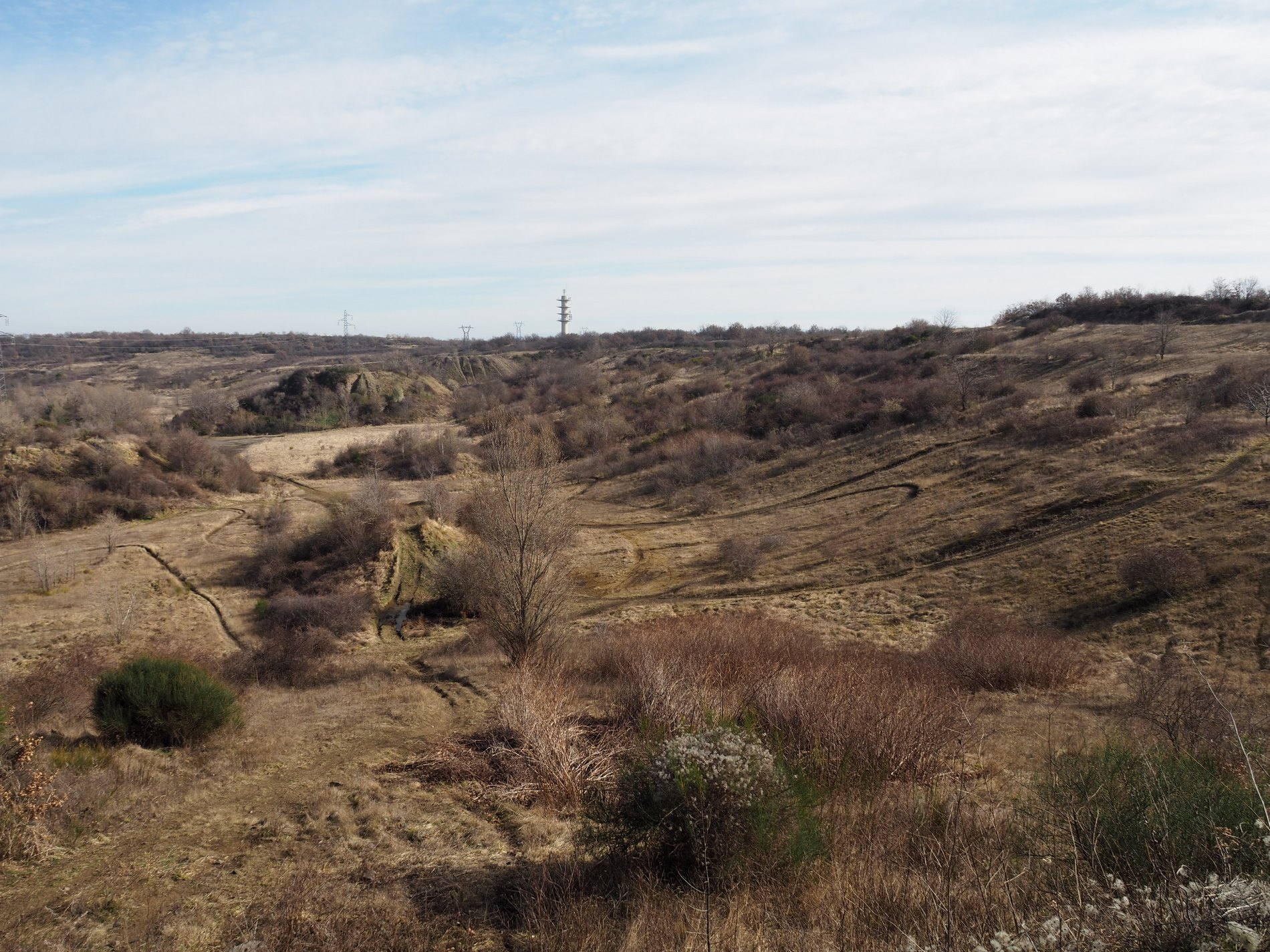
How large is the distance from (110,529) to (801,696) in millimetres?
27618

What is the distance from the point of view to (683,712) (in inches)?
302

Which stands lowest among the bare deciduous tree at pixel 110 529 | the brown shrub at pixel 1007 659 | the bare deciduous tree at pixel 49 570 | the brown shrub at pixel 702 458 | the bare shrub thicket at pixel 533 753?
the bare deciduous tree at pixel 49 570

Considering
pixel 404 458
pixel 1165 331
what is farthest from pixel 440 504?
pixel 1165 331

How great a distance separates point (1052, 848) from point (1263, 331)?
45.3m

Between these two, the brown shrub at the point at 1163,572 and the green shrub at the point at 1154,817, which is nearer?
the green shrub at the point at 1154,817

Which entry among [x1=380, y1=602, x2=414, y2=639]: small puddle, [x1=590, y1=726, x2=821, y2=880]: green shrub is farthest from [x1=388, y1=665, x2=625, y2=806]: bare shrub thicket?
[x1=380, y1=602, x2=414, y2=639]: small puddle

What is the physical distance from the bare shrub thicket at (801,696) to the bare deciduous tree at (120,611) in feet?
42.1

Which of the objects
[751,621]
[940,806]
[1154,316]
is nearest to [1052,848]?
[940,806]

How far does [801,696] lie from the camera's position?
8.25m

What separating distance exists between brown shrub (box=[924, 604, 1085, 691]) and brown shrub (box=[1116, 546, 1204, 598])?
128 inches

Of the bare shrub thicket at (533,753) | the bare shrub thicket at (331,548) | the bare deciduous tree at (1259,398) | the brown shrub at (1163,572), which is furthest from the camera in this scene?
the bare deciduous tree at (1259,398)

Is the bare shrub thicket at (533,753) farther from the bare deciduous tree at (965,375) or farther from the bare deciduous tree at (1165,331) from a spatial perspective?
the bare deciduous tree at (1165,331)

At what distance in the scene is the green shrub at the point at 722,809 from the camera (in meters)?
5.26

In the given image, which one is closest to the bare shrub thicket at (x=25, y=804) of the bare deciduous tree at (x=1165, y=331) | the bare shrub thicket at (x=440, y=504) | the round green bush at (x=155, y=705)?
the round green bush at (x=155, y=705)
